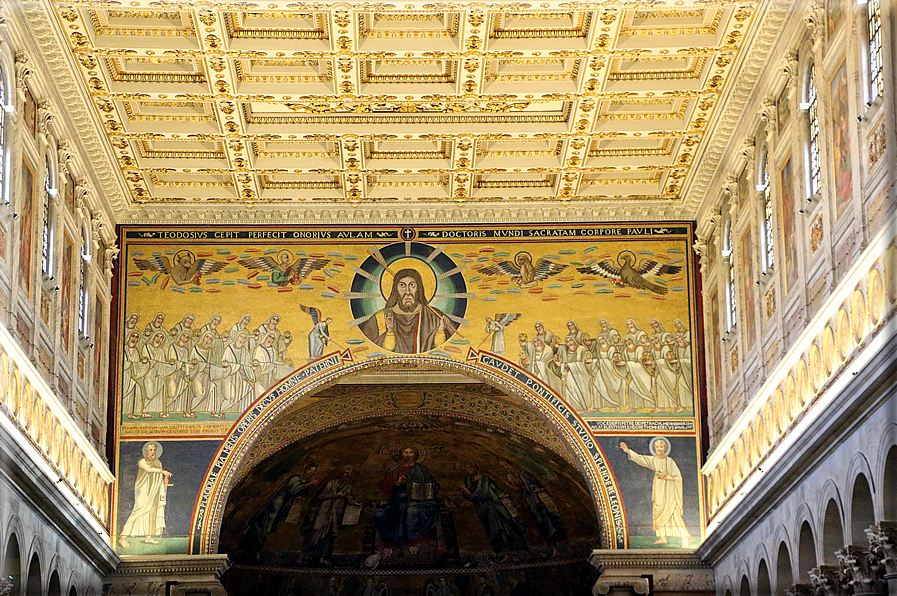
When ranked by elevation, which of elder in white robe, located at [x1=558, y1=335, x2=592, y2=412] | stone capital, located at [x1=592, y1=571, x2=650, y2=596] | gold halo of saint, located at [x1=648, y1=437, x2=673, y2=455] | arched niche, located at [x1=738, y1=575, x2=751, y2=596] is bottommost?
arched niche, located at [x1=738, y1=575, x2=751, y2=596]

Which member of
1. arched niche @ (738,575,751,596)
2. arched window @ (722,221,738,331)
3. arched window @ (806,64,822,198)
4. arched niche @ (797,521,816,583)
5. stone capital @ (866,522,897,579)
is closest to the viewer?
stone capital @ (866,522,897,579)

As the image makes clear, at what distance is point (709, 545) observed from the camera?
29891mm

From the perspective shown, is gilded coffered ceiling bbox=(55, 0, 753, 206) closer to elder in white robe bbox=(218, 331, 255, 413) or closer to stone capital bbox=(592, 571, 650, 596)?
elder in white robe bbox=(218, 331, 255, 413)

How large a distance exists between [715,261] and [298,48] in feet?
34.0

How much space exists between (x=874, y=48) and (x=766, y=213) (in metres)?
7.12

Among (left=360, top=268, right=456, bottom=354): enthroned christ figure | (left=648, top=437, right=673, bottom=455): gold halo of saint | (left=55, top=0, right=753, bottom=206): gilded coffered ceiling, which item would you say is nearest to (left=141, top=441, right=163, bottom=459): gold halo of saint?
(left=360, top=268, right=456, bottom=354): enthroned christ figure

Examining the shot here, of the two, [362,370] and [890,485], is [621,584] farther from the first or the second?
[890,485]

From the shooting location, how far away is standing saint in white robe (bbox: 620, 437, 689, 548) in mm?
31297

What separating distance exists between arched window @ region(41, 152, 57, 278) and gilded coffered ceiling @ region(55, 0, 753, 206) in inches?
73.2

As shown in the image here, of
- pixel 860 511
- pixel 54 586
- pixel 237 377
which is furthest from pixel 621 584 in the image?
pixel 54 586

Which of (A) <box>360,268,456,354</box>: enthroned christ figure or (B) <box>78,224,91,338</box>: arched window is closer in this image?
(B) <box>78,224,91,338</box>: arched window

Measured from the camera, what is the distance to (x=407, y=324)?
3272 cm

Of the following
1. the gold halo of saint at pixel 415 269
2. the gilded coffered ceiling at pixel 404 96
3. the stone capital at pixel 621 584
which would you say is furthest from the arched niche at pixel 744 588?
the gold halo of saint at pixel 415 269

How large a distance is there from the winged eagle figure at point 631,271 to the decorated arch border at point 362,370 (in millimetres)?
2889
